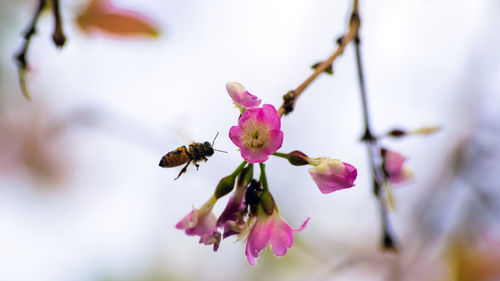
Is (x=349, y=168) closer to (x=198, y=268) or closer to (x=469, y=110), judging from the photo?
(x=469, y=110)

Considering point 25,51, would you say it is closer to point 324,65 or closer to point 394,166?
point 324,65

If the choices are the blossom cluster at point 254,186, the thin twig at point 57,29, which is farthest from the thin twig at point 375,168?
the thin twig at point 57,29

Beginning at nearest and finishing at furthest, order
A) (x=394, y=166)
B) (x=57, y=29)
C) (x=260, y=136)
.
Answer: (x=260, y=136) < (x=57, y=29) < (x=394, y=166)

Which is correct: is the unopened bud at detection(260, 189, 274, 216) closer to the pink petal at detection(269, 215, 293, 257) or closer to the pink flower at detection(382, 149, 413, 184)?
the pink petal at detection(269, 215, 293, 257)

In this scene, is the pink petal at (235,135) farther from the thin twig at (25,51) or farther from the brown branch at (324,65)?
the thin twig at (25,51)

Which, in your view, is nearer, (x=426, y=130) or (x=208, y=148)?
(x=208, y=148)

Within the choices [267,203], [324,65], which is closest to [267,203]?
[267,203]
